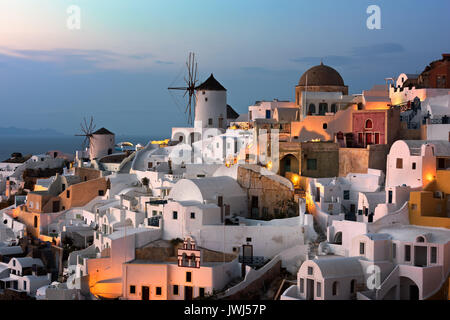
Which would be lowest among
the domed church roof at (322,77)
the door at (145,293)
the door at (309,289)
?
the door at (145,293)

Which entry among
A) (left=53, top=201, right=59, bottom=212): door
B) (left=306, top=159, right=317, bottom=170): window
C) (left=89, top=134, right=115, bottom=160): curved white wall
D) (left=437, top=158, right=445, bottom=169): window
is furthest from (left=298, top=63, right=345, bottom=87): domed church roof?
(left=53, top=201, right=59, bottom=212): door

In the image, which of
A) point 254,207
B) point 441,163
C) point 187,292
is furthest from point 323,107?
point 187,292

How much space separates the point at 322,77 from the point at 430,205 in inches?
643

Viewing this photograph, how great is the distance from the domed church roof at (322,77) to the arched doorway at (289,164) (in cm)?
895

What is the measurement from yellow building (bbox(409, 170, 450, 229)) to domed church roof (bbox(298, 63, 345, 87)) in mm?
15221

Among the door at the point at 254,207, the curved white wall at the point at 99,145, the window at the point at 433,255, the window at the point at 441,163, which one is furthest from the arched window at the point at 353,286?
the curved white wall at the point at 99,145

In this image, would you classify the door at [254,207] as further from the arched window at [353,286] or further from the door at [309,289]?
the arched window at [353,286]

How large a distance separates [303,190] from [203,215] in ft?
18.1

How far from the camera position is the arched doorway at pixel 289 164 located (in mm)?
32031

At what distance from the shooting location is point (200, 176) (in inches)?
1303

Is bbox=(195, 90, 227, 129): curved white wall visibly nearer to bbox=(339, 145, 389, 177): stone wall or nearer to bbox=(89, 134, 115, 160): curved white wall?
bbox=(89, 134, 115, 160): curved white wall

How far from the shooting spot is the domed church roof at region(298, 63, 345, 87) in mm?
39656

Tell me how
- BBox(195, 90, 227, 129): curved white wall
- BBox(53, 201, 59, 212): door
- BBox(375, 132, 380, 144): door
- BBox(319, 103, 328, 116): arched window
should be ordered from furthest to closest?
BBox(195, 90, 227, 129): curved white wall → BBox(319, 103, 328, 116): arched window → BBox(53, 201, 59, 212): door → BBox(375, 132, 380, 144): door
